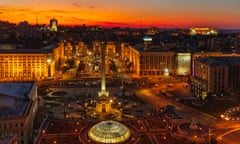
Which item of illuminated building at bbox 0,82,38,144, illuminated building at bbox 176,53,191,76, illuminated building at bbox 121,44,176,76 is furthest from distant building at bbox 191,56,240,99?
illuminated building at bbox 0,82,38,144

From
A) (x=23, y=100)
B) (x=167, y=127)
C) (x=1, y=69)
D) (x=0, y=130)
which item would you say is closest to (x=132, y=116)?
(x=167, y=127)

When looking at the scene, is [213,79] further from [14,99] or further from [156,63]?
[14,99]

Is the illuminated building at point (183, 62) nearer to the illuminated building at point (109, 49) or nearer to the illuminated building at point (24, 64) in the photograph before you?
the illuminated building at point (24, 64)

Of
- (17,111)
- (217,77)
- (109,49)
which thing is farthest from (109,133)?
(109,49)

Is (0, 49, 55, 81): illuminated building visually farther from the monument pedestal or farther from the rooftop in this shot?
the monument pedestal

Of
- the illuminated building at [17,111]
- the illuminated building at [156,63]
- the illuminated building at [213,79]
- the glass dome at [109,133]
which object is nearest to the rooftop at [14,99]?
the illuminated building at [17,111]

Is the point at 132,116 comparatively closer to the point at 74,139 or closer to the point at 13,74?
the point at 74,139
